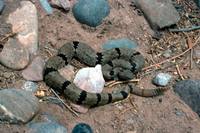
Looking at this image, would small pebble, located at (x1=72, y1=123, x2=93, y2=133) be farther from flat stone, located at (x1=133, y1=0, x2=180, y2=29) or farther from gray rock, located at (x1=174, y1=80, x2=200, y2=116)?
flat stone, located at (x1=133, y1=0, x2=180, y2=29)

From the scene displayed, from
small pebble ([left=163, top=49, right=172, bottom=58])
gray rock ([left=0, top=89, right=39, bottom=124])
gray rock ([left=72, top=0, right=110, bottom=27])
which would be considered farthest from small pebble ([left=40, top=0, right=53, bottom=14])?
small pebble ([left=163, top=49, right=172, bottom=58])

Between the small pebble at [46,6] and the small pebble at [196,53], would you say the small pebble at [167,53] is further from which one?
the small pebble at [46,6]

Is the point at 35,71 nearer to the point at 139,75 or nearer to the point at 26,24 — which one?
the point at 26,24

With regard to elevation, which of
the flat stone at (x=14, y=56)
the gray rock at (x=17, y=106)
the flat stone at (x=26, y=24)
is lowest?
the gray rock at (x=17, y=106)

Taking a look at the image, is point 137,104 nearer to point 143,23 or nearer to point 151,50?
point 151,50

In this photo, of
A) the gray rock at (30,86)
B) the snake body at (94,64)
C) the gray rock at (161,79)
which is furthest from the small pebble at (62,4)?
the gray rock at (161,79)
